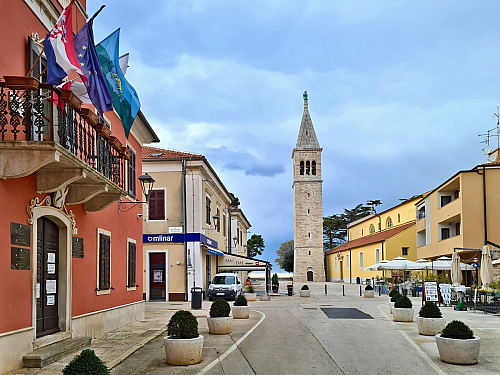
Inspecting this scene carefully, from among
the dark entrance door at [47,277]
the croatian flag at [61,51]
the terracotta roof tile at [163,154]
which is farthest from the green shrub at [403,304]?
the terracotta roof tile at [163,154]

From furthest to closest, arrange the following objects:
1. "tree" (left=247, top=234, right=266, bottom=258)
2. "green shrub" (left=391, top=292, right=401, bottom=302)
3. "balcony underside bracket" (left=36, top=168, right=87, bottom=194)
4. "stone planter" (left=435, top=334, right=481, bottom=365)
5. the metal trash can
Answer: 1. "tree" (left=247, top=234, right=266, bottom=258)
2. the metal trash can
3. "green shrub" (left=391, top=292, right=401, bottom=302)
4. "stone planter" (left=435, top=334, right=481, bottom=365)
5. "balcony underside bracket" (left=36, top=168, right=87, bottom=194)

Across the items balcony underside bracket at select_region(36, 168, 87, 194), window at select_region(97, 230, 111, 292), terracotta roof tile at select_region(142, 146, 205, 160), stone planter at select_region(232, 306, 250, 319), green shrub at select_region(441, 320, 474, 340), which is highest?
terracotta roof tile at select_region(142, 146, 205, 160)

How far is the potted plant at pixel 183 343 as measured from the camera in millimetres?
10281

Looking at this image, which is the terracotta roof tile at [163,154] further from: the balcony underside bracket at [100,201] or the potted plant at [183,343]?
the potted plant at [183,343]

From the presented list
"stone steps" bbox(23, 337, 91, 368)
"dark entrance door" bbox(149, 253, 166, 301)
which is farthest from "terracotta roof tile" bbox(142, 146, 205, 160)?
"stone steps" bbox(23, 337, 91, 368)

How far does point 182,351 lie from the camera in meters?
10.3

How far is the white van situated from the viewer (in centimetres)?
3092

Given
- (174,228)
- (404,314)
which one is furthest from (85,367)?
(174,228)

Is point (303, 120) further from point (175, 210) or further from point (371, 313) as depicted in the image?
point (371, 313)

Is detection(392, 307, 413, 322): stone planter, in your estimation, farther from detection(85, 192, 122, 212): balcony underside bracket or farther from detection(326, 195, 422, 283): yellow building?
detection(326, 195, 422, 283): yellow building

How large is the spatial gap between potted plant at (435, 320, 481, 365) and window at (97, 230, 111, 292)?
28.6 ft

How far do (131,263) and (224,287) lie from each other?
13761 mm

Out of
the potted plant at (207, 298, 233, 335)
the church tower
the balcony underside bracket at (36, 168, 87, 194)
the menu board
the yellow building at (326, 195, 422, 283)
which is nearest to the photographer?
the balcony underside bracket at (36, 168, 87, 194)

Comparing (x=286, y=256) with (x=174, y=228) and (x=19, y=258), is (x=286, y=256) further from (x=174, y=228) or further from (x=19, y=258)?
(x=19, y=258)
